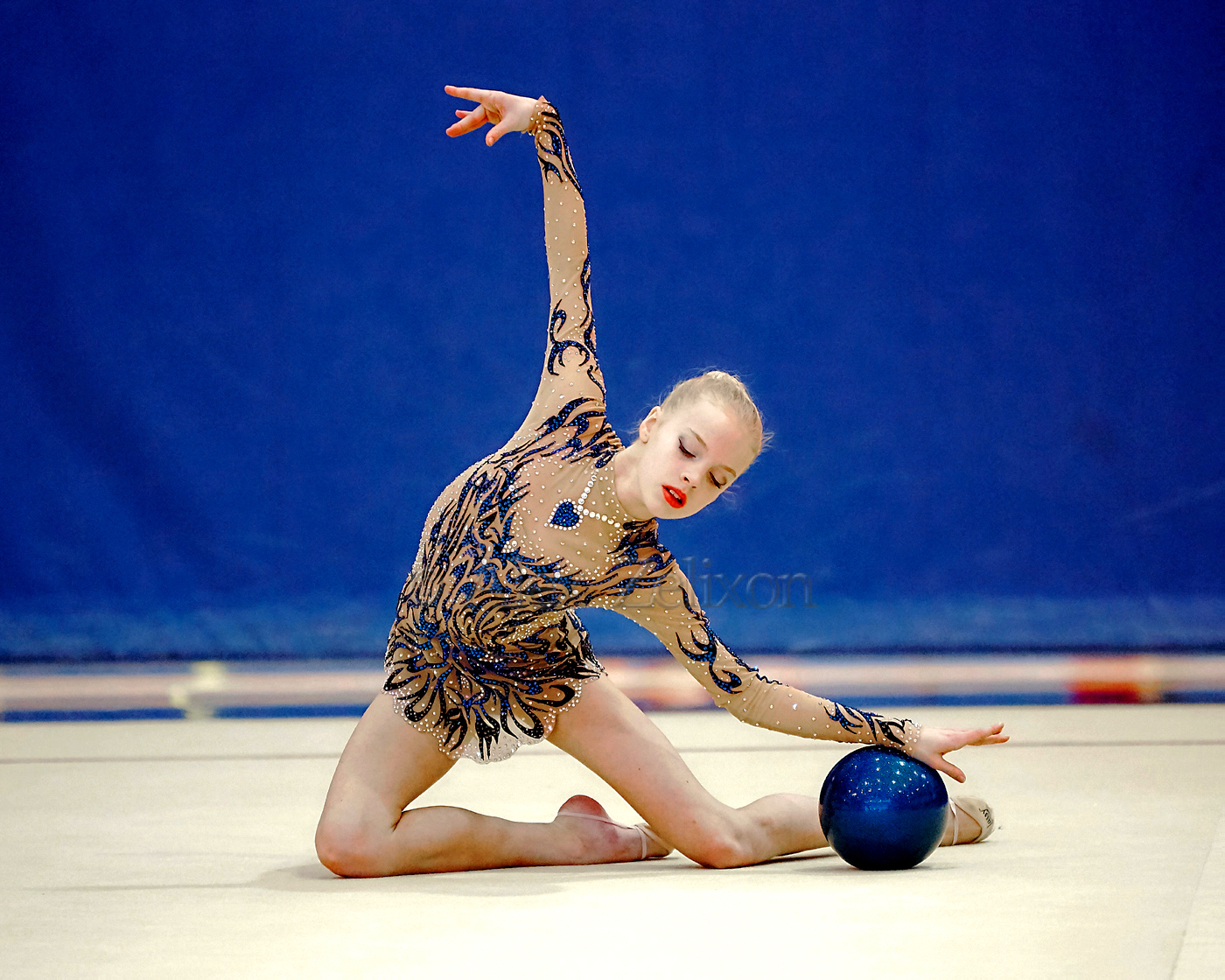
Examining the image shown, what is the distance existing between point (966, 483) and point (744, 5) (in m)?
2.26

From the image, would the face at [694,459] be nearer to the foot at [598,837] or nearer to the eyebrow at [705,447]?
the eyebrow at [705,447]

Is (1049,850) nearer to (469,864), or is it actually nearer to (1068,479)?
(469,864)

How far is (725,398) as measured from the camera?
236 cm

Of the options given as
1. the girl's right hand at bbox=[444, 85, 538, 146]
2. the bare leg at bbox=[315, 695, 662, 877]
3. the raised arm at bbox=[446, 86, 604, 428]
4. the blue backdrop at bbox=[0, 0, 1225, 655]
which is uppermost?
the blue backdrop at bbox=[0, 0, 1225, 655]

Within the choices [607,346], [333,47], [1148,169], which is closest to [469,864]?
[607,346]

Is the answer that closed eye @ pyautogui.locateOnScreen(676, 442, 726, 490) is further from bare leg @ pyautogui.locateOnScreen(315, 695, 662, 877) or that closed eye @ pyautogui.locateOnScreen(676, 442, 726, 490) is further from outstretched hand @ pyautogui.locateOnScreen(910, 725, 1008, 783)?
bare leg @ pyautogui.locateOnScreen(315, 695, 662, 877)

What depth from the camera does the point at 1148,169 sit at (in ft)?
18.4

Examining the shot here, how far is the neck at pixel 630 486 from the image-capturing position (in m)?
2.46

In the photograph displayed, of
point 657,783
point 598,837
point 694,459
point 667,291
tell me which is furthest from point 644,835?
point 667,291

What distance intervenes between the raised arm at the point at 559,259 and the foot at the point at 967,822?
112 centimetres

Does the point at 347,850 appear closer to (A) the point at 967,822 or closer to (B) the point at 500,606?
(B) the point at 500,606

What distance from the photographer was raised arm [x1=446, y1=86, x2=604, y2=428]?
262cm

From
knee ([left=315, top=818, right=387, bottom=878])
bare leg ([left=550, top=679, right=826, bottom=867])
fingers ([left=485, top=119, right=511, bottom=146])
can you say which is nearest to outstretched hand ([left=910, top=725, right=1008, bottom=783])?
bare leg ([left=550, top=679, right=826, bottom=867])

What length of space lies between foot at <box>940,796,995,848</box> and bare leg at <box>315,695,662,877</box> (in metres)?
0.68
